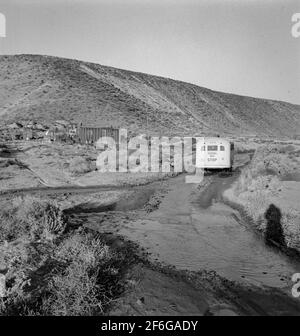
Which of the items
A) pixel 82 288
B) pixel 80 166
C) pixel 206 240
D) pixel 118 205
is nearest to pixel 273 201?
pixel 206 240

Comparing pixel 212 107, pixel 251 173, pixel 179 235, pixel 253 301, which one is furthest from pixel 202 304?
pixel 212 107

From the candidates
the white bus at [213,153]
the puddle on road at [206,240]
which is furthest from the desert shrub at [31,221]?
the white bus at [213,153]

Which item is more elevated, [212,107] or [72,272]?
[212,107]

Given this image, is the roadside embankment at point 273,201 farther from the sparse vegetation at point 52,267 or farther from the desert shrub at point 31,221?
the desert shrub at point 31,221

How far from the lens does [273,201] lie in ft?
43.8

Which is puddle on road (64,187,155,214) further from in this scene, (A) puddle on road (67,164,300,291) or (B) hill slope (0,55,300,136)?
(B) hill slope (0,55,300,136)

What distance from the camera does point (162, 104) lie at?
240ft

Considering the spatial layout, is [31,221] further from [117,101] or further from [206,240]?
[117,101]

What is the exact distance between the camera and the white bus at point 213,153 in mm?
22156

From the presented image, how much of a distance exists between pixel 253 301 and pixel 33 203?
6318mm

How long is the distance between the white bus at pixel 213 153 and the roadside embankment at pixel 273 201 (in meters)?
1.83

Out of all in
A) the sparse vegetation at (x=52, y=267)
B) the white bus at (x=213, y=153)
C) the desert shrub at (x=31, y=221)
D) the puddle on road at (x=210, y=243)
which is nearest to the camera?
the sparse vegetation at (x=52, y=267)

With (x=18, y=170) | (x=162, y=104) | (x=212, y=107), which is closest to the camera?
(x=18, y=170)

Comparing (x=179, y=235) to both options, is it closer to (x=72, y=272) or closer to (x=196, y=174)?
(x=72, y=272)
